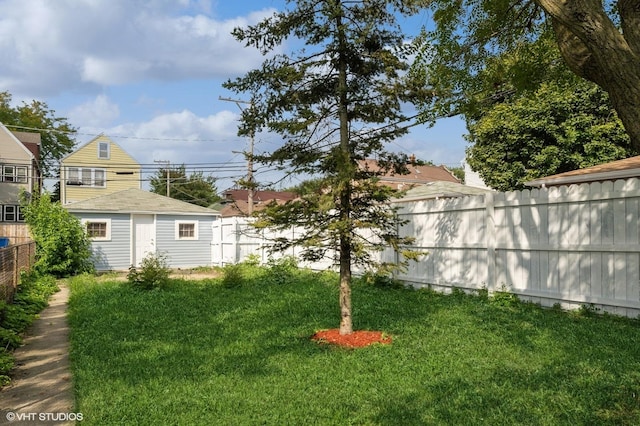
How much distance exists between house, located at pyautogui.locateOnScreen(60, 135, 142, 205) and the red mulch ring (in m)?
25.2

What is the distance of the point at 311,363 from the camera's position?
5.34 metres

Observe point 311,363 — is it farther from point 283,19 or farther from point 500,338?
point 283,19

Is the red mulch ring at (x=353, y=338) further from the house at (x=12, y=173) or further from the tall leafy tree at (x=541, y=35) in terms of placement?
the house at (x=12, y=173)

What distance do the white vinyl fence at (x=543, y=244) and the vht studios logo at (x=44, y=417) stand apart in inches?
110

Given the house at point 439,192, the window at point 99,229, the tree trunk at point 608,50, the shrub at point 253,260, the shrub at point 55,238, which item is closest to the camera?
the tree trunk at point 608,50

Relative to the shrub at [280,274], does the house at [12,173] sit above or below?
above

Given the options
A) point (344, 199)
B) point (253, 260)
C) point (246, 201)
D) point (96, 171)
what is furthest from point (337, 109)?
point (246, 201)

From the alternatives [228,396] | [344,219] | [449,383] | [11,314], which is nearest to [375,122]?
[344,219]

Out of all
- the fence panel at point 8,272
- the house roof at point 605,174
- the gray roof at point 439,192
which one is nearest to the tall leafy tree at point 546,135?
the gray roof at point 439,192

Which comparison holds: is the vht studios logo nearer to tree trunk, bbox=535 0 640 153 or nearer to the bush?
tree trunk, bbox=535 0 640 153

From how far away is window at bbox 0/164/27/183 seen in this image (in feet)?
92.5

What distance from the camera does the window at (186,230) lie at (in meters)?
22.1

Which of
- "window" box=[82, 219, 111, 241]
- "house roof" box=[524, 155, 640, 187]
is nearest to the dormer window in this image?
"window" box=[82, 219, 111, 241]

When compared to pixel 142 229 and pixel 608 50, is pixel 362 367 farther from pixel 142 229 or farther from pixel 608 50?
pixel 142 229
